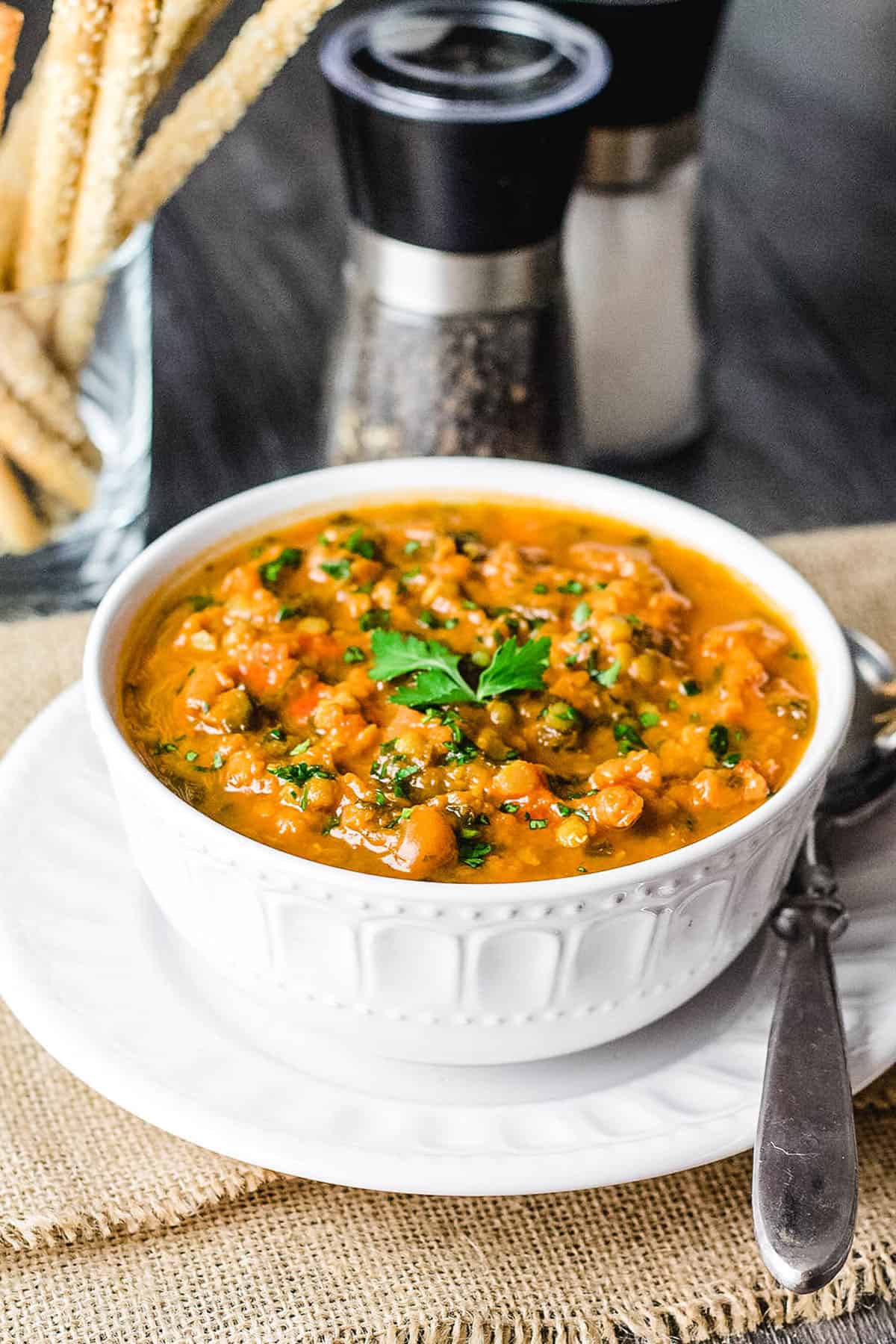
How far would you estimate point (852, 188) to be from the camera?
5055 millimetres

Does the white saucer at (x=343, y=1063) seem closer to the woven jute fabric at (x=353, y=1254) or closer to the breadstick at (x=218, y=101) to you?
the woven jute fabric at (x=353, y=1254)

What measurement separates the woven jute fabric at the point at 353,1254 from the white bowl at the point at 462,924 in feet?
0.71

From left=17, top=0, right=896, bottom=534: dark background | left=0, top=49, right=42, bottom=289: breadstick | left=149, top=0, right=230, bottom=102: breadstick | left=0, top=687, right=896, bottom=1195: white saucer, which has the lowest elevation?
left=17, top=0, right=896, bottom=534: dark background

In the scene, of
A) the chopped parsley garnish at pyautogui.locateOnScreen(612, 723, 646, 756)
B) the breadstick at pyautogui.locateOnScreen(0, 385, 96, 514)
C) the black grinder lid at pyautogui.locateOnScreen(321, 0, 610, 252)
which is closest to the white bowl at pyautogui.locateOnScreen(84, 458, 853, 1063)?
the chopped parsley garnish at pyautogui.locateOnScreen(612, 723, 646, 756)

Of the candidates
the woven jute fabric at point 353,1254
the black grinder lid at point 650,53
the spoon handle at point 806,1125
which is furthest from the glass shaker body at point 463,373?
the woven jute fabric at point 353,1254

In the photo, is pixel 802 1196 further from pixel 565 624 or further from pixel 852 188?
pixel 852 188

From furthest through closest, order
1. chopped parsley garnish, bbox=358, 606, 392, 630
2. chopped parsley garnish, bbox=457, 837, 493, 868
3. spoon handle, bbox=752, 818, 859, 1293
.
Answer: chopped parsley garnish, bbox=358, 606, 392, 630, chopped parsley garnish, bbox=457, 837, 493, 868, spoon handle, bbox=752, 818, 859, 1293

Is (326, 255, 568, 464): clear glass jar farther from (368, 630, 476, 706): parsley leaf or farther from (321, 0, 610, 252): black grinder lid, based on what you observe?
(368, 630, 476, 706): parsley leaf

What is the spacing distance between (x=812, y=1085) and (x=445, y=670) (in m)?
0.72

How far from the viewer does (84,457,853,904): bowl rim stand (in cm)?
179

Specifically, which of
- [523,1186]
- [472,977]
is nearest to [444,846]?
[472,977]

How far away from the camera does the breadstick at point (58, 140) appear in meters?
2.59

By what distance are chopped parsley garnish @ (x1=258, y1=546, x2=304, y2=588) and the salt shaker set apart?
1.26 meters

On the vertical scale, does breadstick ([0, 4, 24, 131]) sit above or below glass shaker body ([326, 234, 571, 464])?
above
